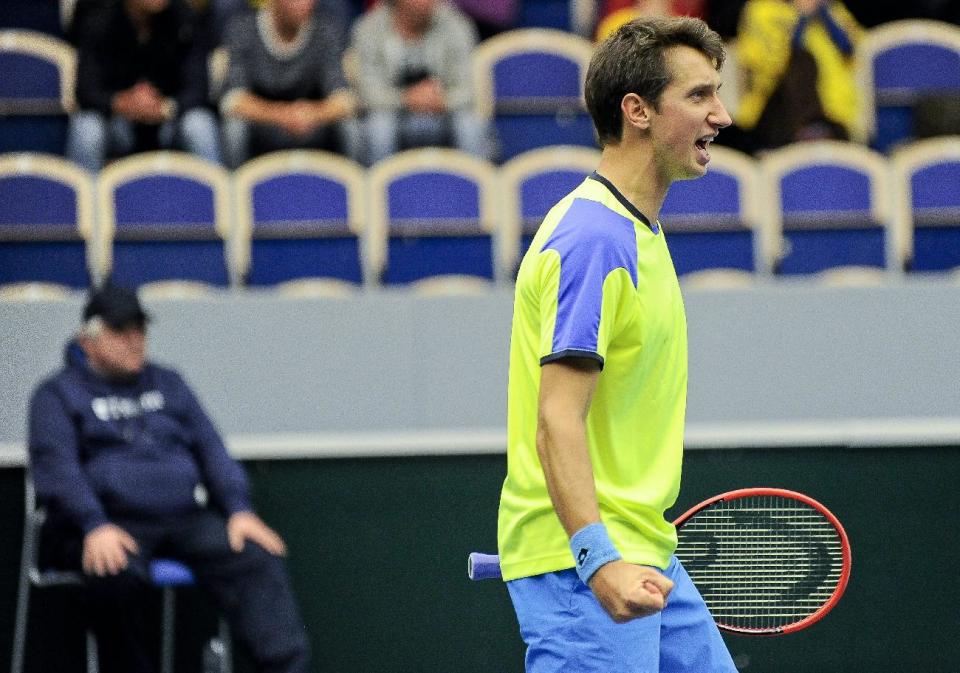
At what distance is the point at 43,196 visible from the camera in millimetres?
6227

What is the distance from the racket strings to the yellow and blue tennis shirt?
2.06 feet

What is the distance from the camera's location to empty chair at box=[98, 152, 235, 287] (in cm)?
605

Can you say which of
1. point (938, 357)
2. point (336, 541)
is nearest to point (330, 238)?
point (336, 541)

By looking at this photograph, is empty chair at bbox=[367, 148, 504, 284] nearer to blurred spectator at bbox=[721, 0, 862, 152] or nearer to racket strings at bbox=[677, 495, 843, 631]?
blurred spectator at bbox=[721, 0, 862, 152]

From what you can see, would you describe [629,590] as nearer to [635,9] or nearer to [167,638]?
[167,638]

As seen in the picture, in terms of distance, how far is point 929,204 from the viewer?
6590 millimetres

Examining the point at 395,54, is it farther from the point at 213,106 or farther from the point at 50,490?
the point at 50,490

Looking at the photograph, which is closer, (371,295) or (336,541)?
(336,541)

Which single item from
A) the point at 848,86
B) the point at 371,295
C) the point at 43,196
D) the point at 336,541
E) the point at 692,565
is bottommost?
the point at 336,541

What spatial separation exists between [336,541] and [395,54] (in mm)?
2962

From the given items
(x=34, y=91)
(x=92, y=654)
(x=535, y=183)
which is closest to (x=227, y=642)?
(x=92, y=654)

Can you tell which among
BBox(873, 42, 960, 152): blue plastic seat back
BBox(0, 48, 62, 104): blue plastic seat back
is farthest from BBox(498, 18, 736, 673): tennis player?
BBox(873, 42, 960, 152): blue plastic seat back

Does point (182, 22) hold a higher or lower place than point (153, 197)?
higher

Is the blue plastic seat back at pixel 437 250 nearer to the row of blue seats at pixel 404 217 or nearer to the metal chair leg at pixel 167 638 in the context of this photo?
the row of blue seats at pixel 404 217
